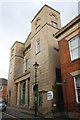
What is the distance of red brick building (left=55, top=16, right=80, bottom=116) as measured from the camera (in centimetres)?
944

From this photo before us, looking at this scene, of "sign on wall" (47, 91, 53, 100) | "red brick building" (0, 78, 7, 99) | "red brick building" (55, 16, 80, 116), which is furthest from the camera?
"red brick building" (0, 78, 7, 99)

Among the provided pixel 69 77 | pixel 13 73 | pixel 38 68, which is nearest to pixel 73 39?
pixel 69 77

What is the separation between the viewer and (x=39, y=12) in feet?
57.0

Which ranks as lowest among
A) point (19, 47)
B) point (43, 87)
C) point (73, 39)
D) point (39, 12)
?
point (43, 87)

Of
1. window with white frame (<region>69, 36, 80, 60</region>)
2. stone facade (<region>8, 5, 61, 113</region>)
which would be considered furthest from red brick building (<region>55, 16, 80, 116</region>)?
stone facade (<region>8, 5, 61, 113</region>)

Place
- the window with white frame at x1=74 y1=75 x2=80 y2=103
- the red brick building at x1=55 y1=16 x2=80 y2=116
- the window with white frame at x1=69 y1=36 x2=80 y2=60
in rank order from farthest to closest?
the window with white frame at x1=69 y1=36 x2=80 y2=60, the red brick building at x1=55 y1=16 x2=80 y2=116, the window with white frame at x1=74 y1=75 x2=80 y2=103

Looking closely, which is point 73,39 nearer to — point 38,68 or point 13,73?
point 38,68

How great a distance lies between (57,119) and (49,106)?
210 cm

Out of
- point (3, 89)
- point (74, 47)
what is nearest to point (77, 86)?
point (74, 47)

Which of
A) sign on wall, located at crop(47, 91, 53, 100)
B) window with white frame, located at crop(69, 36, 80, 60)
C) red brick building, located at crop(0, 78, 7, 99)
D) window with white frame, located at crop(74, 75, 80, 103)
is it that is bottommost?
red brick building, located at crop(0, 78, 7, 99)

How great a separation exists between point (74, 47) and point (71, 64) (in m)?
1.58

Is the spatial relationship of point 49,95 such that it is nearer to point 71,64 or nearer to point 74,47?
point 71,64

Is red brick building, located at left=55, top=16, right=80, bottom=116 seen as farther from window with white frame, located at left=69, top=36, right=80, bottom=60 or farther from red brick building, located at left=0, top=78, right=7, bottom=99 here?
red brick building, located at left=0, top=78, right=7, bottom=99

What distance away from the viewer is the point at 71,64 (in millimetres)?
10281
